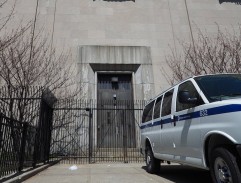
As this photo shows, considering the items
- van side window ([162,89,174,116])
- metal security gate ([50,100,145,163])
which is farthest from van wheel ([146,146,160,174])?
metal security gate ([50,100,145,163])

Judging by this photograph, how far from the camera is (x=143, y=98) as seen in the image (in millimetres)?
19250

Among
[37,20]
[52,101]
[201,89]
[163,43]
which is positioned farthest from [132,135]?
[201,89]

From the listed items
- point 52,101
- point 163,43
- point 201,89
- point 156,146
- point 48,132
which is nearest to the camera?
point 201,89

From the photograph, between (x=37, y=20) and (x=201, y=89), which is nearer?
(x=201, y=89)

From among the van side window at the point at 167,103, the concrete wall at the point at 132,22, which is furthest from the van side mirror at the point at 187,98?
the concrete wall at the point at 132,22

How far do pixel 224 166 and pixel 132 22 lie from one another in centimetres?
1697

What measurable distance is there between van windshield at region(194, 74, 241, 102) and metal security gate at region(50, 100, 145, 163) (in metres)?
9.49

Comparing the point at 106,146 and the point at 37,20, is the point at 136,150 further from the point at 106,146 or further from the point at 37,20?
the point at 37,20

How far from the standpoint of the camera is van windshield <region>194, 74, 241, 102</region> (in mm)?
5863

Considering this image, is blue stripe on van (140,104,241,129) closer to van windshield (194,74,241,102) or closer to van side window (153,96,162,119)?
van windshield (194,74,241,102)

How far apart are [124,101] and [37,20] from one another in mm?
7551

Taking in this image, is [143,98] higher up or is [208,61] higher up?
[208,61]

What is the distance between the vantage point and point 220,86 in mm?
6270

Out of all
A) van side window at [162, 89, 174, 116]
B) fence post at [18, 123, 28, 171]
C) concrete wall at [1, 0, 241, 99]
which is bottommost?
fence post at [18, 123, 28, 171]
